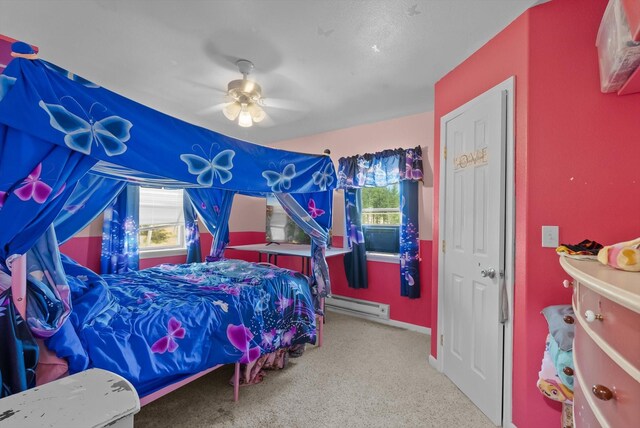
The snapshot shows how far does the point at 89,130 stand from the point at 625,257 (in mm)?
2173

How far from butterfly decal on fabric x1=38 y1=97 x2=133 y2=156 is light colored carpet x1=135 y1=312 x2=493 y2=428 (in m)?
1.68

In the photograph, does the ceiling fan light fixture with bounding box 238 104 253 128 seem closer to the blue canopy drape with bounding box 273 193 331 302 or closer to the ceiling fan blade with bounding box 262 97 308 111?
the ceiling fan blade with bounding box 262 97 308 111

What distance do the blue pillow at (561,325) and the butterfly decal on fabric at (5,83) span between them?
2.59 metres

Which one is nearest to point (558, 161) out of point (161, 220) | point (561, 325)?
point (561, 325)

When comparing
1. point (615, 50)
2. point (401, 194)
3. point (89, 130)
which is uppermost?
point (615, 50)

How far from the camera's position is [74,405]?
0.82 meters

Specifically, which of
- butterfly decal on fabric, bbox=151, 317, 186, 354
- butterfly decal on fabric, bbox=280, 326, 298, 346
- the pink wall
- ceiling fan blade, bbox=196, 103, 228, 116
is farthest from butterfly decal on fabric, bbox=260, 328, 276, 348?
ceiling fan blade, bbox=196, 103, 228, 116

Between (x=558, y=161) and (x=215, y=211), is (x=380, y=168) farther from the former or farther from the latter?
(x=215, y=211)

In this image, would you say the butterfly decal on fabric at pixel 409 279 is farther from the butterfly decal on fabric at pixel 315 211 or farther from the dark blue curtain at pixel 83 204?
the dark blue curtain at pixel 83 204

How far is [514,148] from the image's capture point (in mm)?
1785

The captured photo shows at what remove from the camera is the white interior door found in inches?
72.2

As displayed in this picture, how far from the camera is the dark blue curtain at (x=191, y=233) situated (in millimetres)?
3895

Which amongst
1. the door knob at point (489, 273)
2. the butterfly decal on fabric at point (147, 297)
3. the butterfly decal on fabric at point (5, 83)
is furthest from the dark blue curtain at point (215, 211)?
the door knob at point (489, 273)

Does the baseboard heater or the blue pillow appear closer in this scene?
the blue pillow
